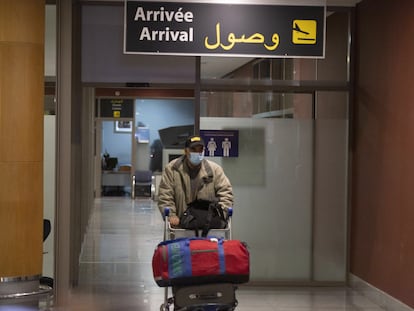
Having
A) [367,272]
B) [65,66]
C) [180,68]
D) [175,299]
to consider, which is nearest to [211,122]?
[180,68]

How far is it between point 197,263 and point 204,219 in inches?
33.3

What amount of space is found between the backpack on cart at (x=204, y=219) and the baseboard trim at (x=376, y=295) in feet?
6.05

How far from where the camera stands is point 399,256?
18.4 feet

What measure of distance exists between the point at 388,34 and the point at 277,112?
1.51 metres

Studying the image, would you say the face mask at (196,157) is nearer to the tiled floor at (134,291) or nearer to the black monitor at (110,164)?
the tiled floor at (134,291)

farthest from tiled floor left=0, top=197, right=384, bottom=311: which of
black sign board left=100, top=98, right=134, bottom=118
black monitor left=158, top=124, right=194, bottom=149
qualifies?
black sign board left=100, top=98, right=134, bottom=118

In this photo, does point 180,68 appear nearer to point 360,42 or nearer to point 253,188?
point 253,188

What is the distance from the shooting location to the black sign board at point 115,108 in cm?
1839

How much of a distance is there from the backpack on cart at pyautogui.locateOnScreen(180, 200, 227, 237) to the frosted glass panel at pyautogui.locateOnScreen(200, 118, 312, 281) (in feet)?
5.82

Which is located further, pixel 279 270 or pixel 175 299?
pixel 279 270

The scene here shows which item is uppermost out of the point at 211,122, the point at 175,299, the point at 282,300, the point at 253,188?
the point at 211,122

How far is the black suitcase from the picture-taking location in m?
4.28

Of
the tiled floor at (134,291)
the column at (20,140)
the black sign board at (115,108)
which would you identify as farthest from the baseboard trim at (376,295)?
the black sign board at (115,108)

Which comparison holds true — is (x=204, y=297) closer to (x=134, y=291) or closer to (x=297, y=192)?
(x=134, y=291)
